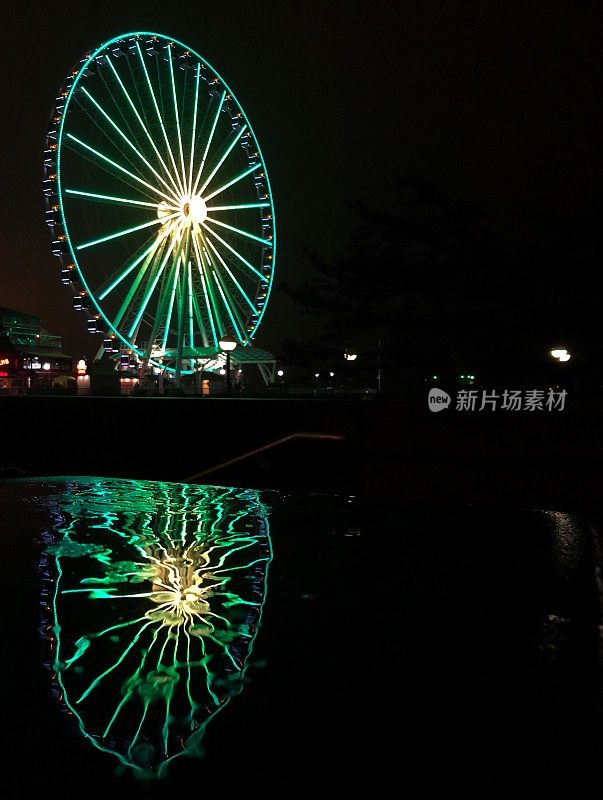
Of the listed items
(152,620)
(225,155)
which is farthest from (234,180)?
(152,620)

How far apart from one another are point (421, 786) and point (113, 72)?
24081 mm

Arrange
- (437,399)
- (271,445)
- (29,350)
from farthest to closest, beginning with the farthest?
(29,350), (271,445), (437,399)

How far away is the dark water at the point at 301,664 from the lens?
224 centimetres

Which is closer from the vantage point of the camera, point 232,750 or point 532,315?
point 232,750

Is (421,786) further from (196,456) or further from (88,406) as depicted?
(88,406)

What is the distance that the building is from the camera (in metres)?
74.4

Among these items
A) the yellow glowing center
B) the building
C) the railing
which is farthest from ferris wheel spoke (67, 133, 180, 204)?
the building

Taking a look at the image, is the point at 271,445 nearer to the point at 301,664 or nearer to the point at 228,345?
the point at 301,664

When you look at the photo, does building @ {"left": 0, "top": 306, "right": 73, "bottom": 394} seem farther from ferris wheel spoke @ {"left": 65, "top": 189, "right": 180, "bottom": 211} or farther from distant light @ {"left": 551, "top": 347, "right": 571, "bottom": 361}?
distant light @ {"left": 551, "top": 347, "right": 571, "bottom": 361}

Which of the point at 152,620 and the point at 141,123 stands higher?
the point at 141,123

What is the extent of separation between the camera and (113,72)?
2252 cm

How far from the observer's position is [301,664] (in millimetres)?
3061

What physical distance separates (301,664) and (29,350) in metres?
83.7

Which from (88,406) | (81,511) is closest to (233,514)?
(81,511)
